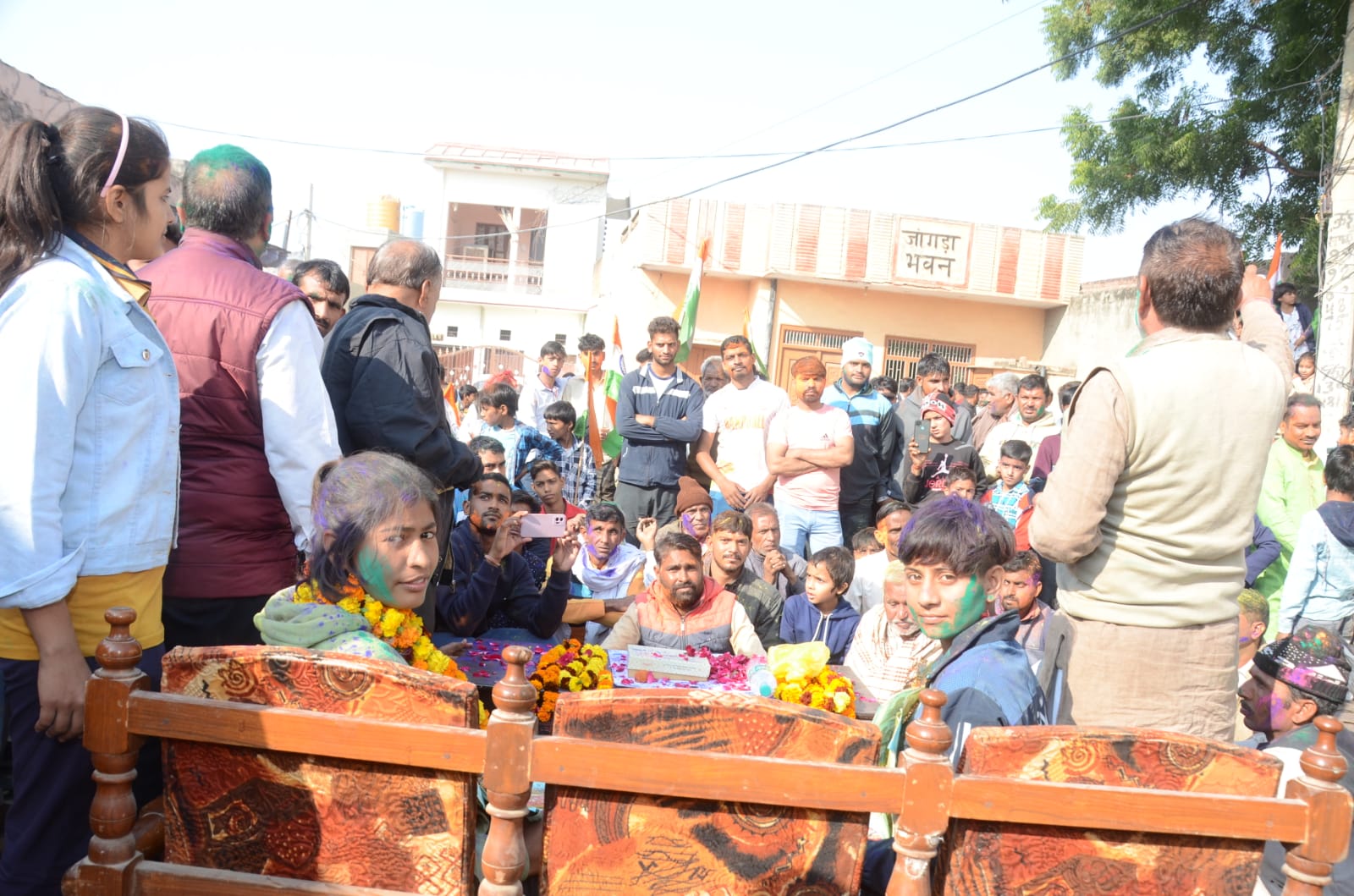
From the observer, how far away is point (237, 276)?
272cm

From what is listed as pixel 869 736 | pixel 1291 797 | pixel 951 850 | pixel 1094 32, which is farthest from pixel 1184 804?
pixel 1094 32

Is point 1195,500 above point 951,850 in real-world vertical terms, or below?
above

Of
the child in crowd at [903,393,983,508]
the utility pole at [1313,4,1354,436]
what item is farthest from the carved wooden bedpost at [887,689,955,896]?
the utility pole at [1313,4,1354,436]

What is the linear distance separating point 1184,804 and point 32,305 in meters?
2.25

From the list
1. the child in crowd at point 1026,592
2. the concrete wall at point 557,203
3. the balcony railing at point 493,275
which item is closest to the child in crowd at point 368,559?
the child in crowd at point 1026,592

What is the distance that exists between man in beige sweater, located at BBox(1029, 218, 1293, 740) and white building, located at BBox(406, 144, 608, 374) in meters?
26.4

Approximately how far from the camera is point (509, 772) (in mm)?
1721

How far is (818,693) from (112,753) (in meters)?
1.56

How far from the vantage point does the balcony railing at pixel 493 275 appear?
2905cm

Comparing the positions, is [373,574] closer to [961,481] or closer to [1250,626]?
[1250,626]

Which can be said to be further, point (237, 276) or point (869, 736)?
point (237, 276)

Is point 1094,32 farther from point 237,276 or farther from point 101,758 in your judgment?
point 101,758

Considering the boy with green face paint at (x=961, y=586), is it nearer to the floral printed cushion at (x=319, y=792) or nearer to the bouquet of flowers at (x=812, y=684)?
the bouquet of flowers at (x=812, y=684)

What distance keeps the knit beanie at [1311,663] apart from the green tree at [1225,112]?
9.64 meters
